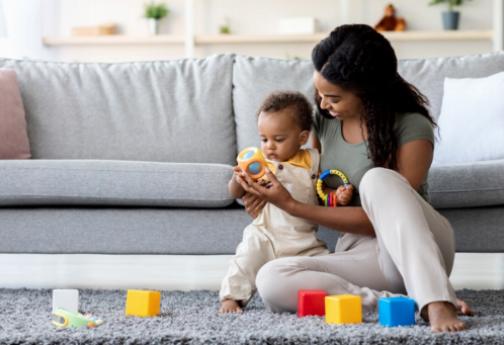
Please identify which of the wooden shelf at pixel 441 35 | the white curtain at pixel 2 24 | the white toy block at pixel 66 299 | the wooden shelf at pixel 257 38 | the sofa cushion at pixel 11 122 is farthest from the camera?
the wooden shelf at pixel 257 38

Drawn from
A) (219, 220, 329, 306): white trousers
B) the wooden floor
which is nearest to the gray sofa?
the wooden floor

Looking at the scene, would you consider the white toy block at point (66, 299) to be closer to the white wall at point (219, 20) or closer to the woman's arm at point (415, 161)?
the woman's arm at point (415, 161)

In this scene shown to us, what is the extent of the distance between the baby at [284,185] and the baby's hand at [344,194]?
12 cm

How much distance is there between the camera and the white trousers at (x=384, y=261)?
67.4 inches

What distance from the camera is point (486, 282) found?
2943 millimetres

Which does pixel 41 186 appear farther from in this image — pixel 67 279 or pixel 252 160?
pixel 252 160

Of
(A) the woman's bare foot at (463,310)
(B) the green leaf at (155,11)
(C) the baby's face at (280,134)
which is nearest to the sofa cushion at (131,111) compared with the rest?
(C) the baby's face at (280,134)

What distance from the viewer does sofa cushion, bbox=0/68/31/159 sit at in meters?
3.06

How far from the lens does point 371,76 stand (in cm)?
200

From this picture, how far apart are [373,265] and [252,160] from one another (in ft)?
1.26

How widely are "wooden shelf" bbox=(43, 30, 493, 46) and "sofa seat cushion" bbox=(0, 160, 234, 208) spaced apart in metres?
3.42

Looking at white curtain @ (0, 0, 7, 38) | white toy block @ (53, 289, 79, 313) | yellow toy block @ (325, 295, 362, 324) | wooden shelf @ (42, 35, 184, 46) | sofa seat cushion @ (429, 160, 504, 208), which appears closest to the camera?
yellow toy block @ (325, 295, 362, 324)

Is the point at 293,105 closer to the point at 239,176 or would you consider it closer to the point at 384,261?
the point at 239,176

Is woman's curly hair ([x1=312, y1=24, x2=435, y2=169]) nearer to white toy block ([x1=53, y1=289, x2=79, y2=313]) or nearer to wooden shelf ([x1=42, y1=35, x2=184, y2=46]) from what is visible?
white toy block ([x1=53, y1=289, x2=79, y2=313])
